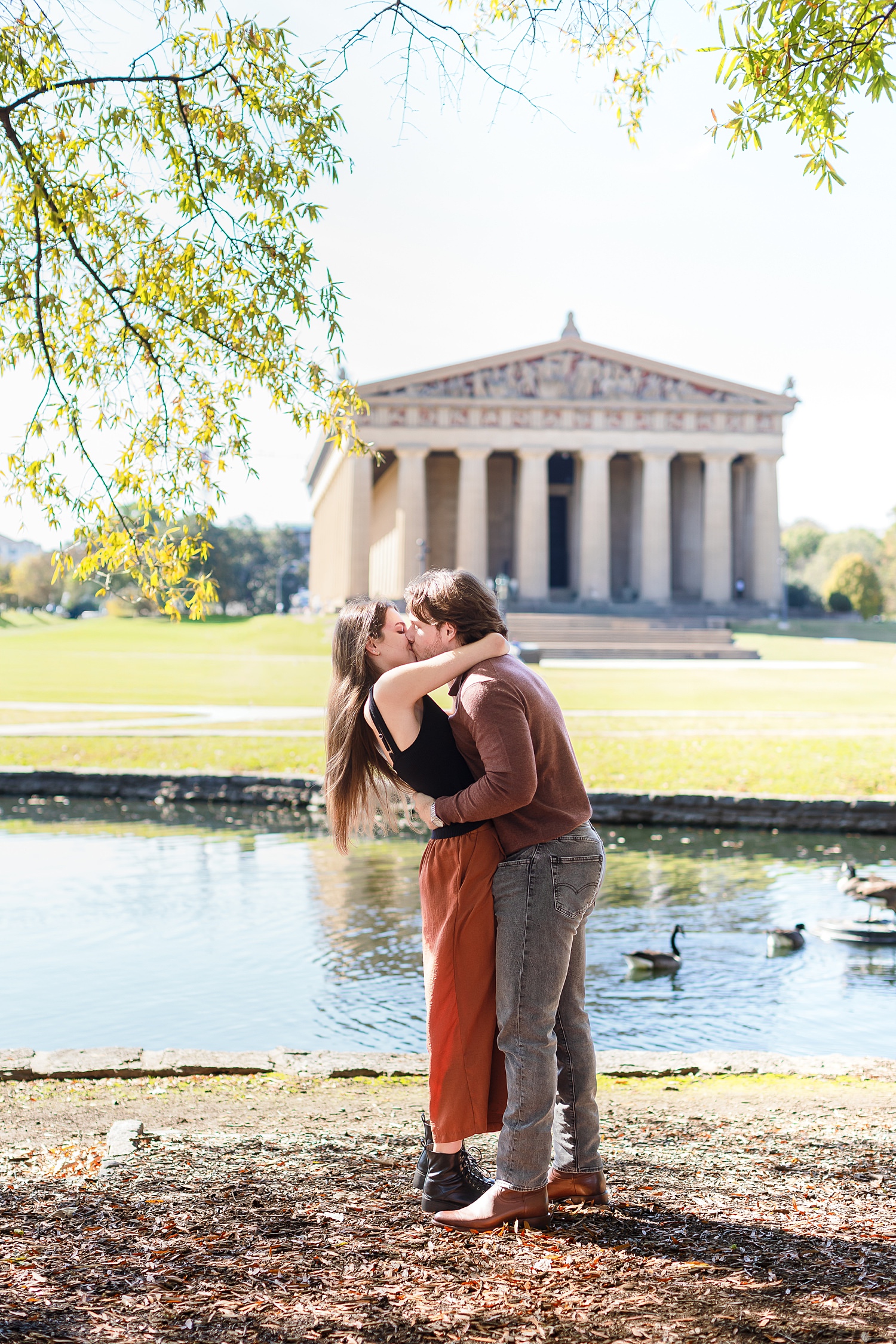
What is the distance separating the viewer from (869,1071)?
6.24 m

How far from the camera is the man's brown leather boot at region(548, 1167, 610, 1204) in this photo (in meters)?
4.17

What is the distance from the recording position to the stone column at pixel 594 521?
73188 millimetres

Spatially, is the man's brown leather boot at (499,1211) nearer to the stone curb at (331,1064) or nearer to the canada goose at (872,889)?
the stone curb at (331,1064)

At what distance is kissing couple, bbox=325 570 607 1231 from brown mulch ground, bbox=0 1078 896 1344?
20 cm

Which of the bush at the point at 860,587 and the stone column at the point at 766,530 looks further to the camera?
the bush at the point at 860,587

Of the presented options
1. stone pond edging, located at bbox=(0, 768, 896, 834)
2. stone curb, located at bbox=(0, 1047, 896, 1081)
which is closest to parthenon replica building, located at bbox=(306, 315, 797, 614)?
stone pond edging, located at bbox=(0, 768, 896, 834)

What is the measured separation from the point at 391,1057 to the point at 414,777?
2.91 metres

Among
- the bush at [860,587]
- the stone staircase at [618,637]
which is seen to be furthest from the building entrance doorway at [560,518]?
the stone staircase at [618,637]

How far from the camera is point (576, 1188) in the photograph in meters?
4.17

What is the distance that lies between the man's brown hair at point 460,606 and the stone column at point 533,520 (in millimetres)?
69478

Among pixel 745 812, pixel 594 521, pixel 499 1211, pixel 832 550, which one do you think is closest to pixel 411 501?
pixel 594 521

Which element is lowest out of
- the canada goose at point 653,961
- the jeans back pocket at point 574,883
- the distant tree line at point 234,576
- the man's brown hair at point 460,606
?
the canada goose at point 653,961

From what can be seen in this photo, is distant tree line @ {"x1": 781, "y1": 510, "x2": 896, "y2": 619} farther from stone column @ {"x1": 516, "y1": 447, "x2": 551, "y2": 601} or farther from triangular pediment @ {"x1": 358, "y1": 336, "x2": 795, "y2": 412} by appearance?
stone column @ {"x1": 516, "y1": 447, "x2": 551, "y2": 601}

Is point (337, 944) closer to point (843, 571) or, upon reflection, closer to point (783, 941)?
point (783, 941)
